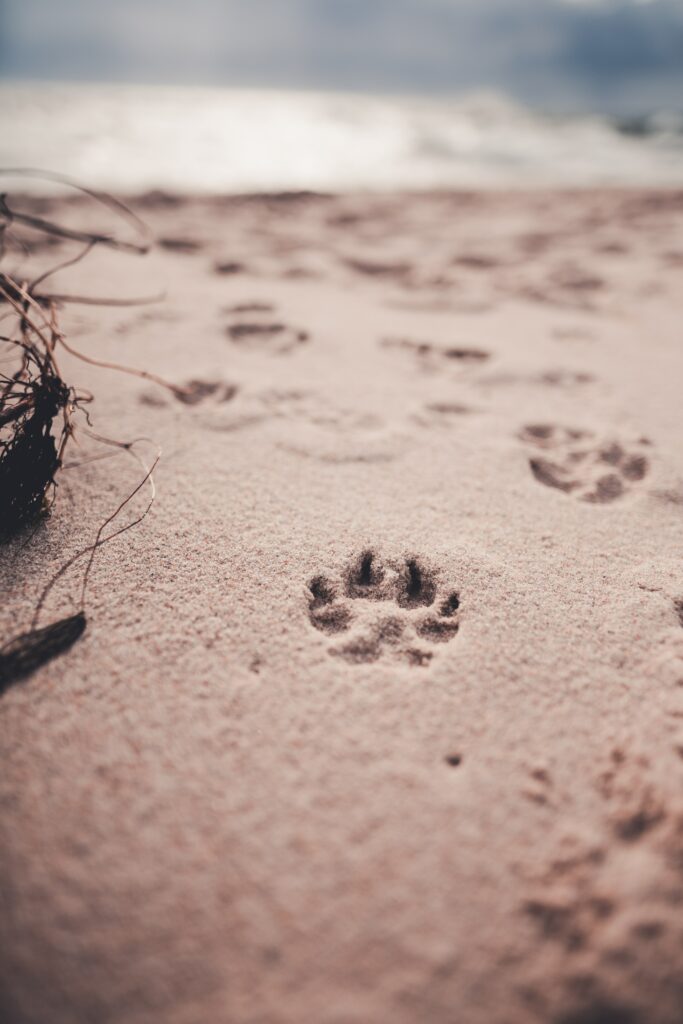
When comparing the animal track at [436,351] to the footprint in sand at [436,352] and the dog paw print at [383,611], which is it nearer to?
the footprint in sand at [436,352]

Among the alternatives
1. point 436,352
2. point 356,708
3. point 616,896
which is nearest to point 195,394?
point 436,352

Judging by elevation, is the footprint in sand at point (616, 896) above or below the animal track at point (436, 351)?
below

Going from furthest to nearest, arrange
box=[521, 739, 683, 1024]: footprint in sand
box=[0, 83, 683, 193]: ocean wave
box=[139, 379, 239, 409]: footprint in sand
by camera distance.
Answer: box=[0, 83, 683, 193]: ocean wave < box=[139, 379, 239, 409]: footprint in sand < box=[521, 739, 683, 1024]: footprint in sand

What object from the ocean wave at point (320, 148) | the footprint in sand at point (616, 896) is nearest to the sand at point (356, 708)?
the footprint in sand at point (616, 896)

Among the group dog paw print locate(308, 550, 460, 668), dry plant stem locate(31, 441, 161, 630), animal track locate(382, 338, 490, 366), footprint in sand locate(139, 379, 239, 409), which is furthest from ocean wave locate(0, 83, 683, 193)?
dog paw print locate(308, 550, 460, 668)

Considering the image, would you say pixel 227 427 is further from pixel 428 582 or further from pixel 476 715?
pixel 476 715

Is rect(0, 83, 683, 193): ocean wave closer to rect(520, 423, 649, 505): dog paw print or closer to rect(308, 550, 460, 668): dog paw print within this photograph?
rect(520, 423, 649, 505): dog paw print
